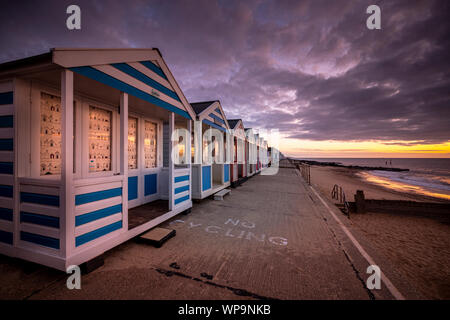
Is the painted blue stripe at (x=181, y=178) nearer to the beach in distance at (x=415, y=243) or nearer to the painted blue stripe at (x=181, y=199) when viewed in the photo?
the painted blue stripe at (x=181, y=199)

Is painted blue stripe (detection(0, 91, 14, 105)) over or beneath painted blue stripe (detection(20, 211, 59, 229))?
over

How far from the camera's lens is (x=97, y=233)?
298cm

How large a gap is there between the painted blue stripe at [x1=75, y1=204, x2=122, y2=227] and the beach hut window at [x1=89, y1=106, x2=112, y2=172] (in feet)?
5.29

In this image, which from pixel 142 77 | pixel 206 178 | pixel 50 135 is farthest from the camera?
pixel 206 178

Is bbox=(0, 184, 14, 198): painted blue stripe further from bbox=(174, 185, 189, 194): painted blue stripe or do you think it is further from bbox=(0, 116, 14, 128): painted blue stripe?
bbox=(174, 185, 189, 194): painted blue stripe

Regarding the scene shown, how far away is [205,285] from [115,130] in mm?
4455

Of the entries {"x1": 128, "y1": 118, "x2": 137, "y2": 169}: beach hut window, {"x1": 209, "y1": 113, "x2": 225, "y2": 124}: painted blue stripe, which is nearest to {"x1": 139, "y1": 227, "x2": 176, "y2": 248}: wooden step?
{"x1": 128, "y1": 118, "x2": 137, "y2": 169}: beach hut window

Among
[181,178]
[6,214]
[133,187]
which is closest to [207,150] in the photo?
[181,178]

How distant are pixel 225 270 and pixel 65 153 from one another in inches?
119

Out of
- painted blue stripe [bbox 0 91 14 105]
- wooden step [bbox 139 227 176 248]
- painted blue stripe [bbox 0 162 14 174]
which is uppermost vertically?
painted blue stripe [bbox 0 91 14 105]

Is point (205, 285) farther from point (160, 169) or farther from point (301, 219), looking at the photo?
point (160, 169)

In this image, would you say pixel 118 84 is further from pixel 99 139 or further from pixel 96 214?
pixel 96 214

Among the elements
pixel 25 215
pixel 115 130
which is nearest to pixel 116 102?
pixel 115 130

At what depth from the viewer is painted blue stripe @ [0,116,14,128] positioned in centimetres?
283
